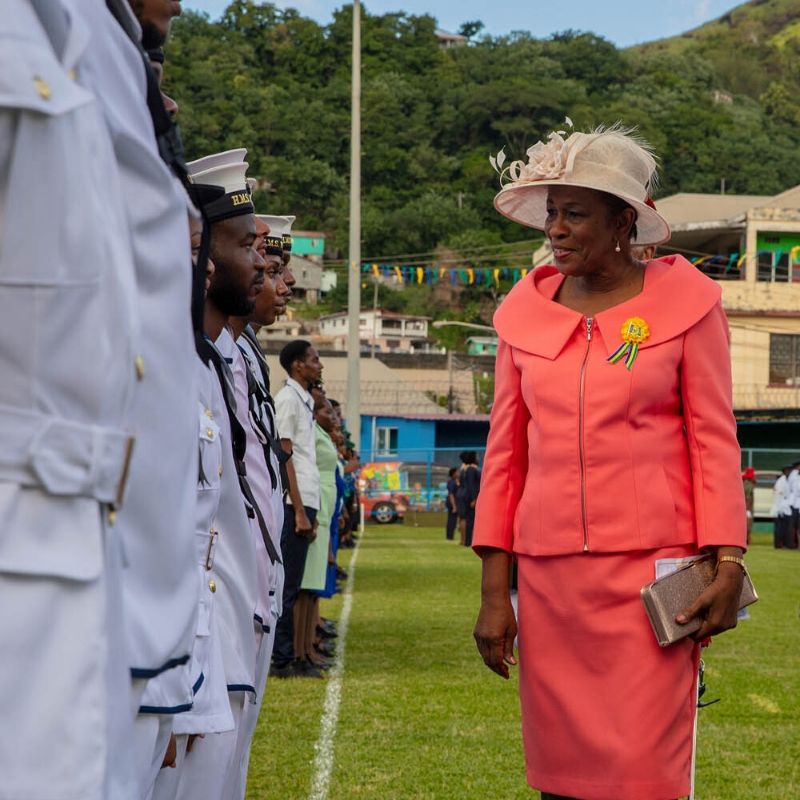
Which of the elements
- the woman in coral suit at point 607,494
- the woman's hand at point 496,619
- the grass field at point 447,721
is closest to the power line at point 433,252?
the grass field at point 447,721

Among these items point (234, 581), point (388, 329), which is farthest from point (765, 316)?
point (234, 581)

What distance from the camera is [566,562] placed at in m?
4.37

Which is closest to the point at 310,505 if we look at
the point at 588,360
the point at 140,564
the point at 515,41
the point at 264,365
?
the point at 264,365

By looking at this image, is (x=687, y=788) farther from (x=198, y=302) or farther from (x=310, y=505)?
(x=310, y=505)

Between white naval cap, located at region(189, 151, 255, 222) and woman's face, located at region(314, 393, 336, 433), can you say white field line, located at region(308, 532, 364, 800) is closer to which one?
woman's face, located at region(314, 393, 336, 433)

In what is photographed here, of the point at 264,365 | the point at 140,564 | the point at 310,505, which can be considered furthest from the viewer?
the point at 310,505

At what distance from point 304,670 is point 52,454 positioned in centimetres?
909

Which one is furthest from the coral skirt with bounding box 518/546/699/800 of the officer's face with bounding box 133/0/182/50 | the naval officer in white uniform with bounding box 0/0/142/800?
the naval officer in white uniform with bounding box 0/0/142/800

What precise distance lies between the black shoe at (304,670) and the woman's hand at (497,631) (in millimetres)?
6448

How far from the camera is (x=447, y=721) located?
8836 mm

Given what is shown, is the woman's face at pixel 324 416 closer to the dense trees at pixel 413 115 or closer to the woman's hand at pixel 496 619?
the woman's hand at pixel 496 619

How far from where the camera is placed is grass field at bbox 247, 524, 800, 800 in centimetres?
715

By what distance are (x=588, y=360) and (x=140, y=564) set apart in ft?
7.79

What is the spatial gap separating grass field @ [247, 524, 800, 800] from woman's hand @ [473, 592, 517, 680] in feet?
8.25
